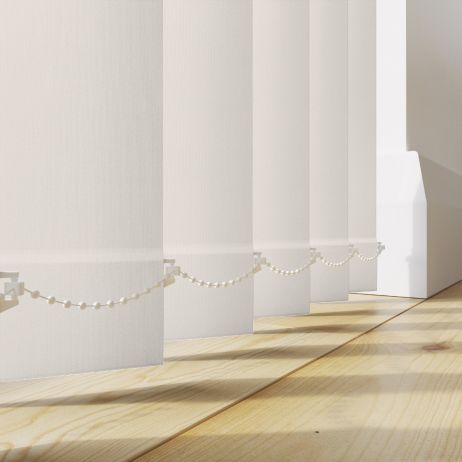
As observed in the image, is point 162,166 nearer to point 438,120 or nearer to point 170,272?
point 170,272

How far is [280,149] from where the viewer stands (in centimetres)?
92

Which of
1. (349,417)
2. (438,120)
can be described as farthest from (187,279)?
(438,120)

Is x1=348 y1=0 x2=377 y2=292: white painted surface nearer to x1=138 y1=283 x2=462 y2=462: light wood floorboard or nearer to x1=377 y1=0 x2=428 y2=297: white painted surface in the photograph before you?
x1=377 y1=0 x2=428 y2=297: white painted surface

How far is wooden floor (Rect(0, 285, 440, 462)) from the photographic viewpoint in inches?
14.8

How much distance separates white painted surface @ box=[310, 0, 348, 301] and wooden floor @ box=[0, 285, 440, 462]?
13.9 inches

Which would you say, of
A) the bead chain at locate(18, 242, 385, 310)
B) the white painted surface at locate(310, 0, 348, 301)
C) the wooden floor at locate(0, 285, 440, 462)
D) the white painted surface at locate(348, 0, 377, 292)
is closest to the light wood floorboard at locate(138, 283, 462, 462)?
the wooden floor at locate(0, 285, 440, 462)

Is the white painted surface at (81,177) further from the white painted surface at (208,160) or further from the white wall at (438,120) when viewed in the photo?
the white wall at (438,120)

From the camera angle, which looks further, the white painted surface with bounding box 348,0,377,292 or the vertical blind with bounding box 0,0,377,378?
the white painted surface with bounding box 348,0,377,292

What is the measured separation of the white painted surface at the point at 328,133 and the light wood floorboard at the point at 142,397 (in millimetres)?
309

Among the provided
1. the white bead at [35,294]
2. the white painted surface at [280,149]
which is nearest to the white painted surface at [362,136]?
the white painted surface at [280,149]

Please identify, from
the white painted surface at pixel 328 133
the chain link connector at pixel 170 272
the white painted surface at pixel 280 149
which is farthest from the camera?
the white painted surface at pixel 328 133

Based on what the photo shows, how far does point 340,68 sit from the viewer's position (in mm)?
1104

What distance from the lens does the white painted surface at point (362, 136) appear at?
4.15 feet

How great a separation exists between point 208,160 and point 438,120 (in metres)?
0.98
